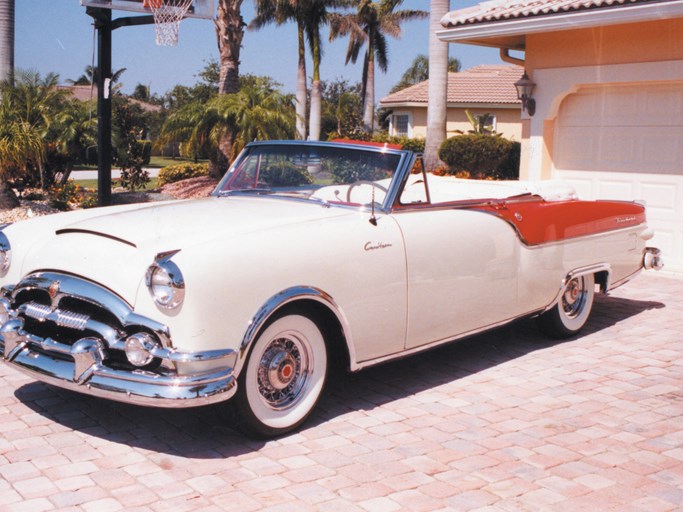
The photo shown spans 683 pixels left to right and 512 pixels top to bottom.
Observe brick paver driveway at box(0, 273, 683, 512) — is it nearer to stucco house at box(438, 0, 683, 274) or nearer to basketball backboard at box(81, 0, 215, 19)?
stucco house at box(438, 0, 683, 274)

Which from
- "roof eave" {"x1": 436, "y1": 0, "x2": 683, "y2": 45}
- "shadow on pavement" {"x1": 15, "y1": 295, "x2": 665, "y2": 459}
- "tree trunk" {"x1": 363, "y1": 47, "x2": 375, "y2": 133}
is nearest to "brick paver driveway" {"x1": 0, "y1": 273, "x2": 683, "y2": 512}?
"shadow on pavement" {"x1": 15, "y1": 295, "x2": 665, "y2": 459}

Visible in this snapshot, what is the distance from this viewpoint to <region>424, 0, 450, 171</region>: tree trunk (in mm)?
15312

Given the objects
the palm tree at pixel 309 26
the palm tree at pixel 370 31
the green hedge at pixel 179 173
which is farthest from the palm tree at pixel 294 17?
the green hedge at pixel 179 173

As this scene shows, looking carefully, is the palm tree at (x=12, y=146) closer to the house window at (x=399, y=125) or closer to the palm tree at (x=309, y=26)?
the palm tree at (x=309, y=26)

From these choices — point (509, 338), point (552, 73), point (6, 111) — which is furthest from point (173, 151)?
point (509, 338)

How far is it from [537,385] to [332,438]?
65.9 inches

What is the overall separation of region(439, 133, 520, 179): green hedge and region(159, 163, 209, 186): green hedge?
7478mm

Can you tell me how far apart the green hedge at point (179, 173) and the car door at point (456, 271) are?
16.5 metres

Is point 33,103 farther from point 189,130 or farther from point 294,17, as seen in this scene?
point 294,17

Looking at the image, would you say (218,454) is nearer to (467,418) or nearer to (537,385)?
(467,418)

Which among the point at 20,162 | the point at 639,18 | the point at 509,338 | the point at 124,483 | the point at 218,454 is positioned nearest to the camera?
the point at 124,483

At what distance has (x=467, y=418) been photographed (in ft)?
15.2

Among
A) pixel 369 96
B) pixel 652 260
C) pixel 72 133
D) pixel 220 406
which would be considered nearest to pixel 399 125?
pixel 369 96

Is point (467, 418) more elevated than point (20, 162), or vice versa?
point (20, 162)
